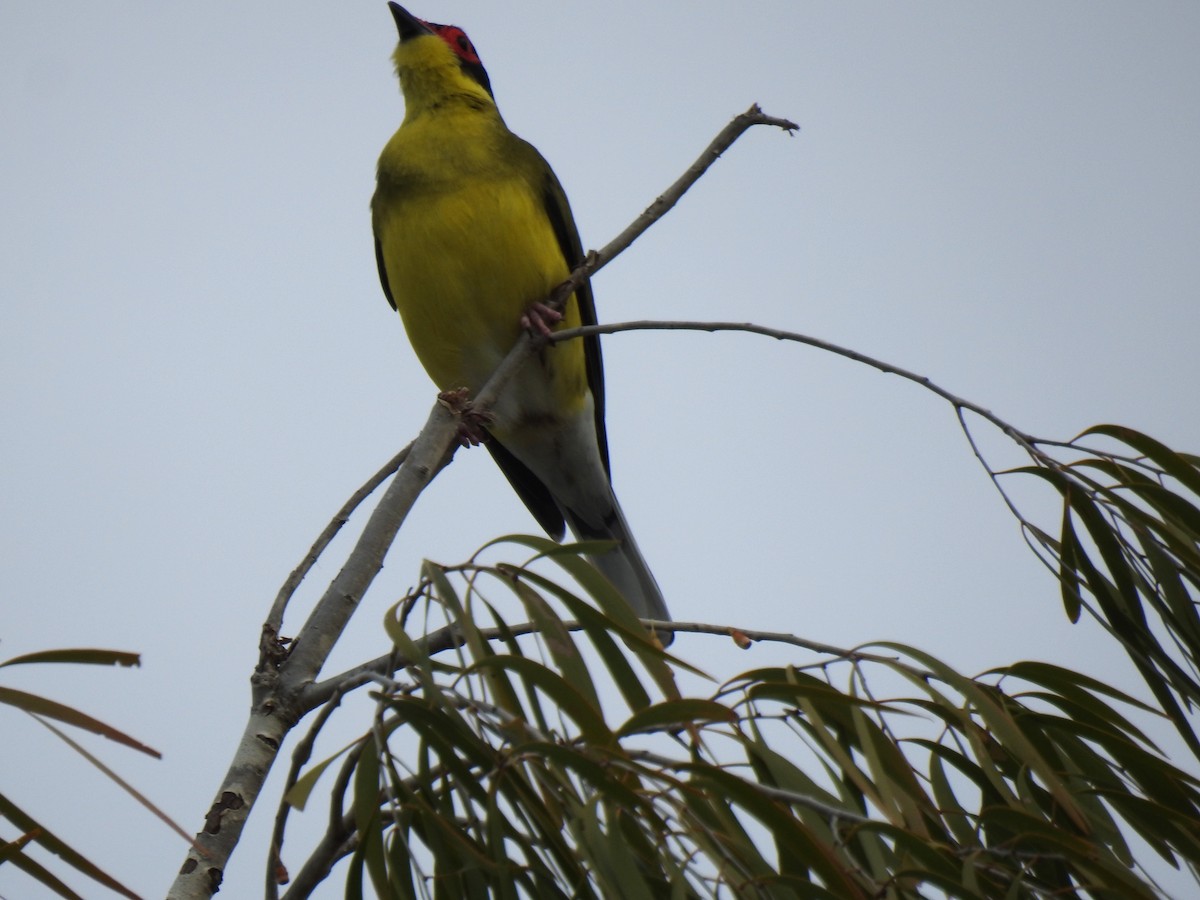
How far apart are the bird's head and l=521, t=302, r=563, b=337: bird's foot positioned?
3.54 feet

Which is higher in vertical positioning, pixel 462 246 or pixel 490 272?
pixel 462 246

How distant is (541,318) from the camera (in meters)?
3.84

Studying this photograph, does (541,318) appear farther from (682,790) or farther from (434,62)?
(682,790)

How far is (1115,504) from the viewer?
2242 millimetres

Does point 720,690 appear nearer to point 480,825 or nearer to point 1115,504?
point 480,825

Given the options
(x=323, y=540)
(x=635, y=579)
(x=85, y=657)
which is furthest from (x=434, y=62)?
(x=85, y=657)

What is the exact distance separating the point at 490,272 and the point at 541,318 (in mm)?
242

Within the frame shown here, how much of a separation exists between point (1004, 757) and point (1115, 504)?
539 millimetres

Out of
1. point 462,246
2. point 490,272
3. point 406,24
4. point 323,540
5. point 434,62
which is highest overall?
point 406,24

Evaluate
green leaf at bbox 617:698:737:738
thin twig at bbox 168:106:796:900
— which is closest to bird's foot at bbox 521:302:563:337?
thin twig at bbox 168:106:796:900

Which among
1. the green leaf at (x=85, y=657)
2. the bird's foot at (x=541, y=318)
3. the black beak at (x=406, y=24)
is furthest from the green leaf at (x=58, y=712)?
the black beak at (x=406, y=24)

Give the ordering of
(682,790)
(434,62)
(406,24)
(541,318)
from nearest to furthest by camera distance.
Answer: (682,790), (541,318), (434,62), (406,24)

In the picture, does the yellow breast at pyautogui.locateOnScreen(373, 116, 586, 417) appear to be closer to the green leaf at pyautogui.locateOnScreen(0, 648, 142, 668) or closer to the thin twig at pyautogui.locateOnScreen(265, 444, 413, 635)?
the thin twig at pyautogui.locateOnScreen(265, 444, 413, 635)

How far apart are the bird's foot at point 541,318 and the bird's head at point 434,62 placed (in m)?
1.08
